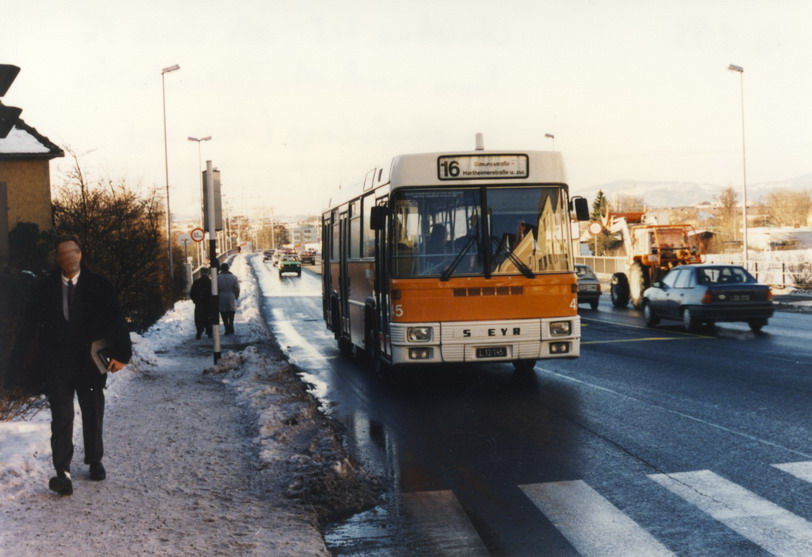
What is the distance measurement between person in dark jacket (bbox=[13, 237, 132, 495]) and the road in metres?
1.97

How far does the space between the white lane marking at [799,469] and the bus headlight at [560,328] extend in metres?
4.66

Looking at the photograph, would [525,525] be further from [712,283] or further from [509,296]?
[712,283]

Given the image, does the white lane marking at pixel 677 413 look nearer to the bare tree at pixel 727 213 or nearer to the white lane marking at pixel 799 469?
the white lane marking at pixel 799 469

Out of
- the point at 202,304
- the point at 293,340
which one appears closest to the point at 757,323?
the point at 293,340

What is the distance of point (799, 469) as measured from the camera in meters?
7.16

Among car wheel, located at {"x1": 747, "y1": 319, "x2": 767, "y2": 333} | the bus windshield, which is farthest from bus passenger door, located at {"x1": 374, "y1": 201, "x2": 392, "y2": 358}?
car wheel, located at {"x1": 747, "y1": 319, "x2": 767, "y2": 333}

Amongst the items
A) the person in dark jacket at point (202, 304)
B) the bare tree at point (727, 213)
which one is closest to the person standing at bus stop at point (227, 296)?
the person in dark jacket at point (202, 304)

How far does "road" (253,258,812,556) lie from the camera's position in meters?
5.62

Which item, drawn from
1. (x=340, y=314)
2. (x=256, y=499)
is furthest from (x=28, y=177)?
(x=256, y=499)

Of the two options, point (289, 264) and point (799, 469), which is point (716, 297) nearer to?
point (799, 469)

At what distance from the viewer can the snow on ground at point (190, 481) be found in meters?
5.35

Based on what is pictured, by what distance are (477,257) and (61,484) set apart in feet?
21.3

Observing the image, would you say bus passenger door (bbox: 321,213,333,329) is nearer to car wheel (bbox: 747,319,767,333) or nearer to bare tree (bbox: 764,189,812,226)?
car wheel (bbox: 747,319,767,333)

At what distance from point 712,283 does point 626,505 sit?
1607 centimetres
